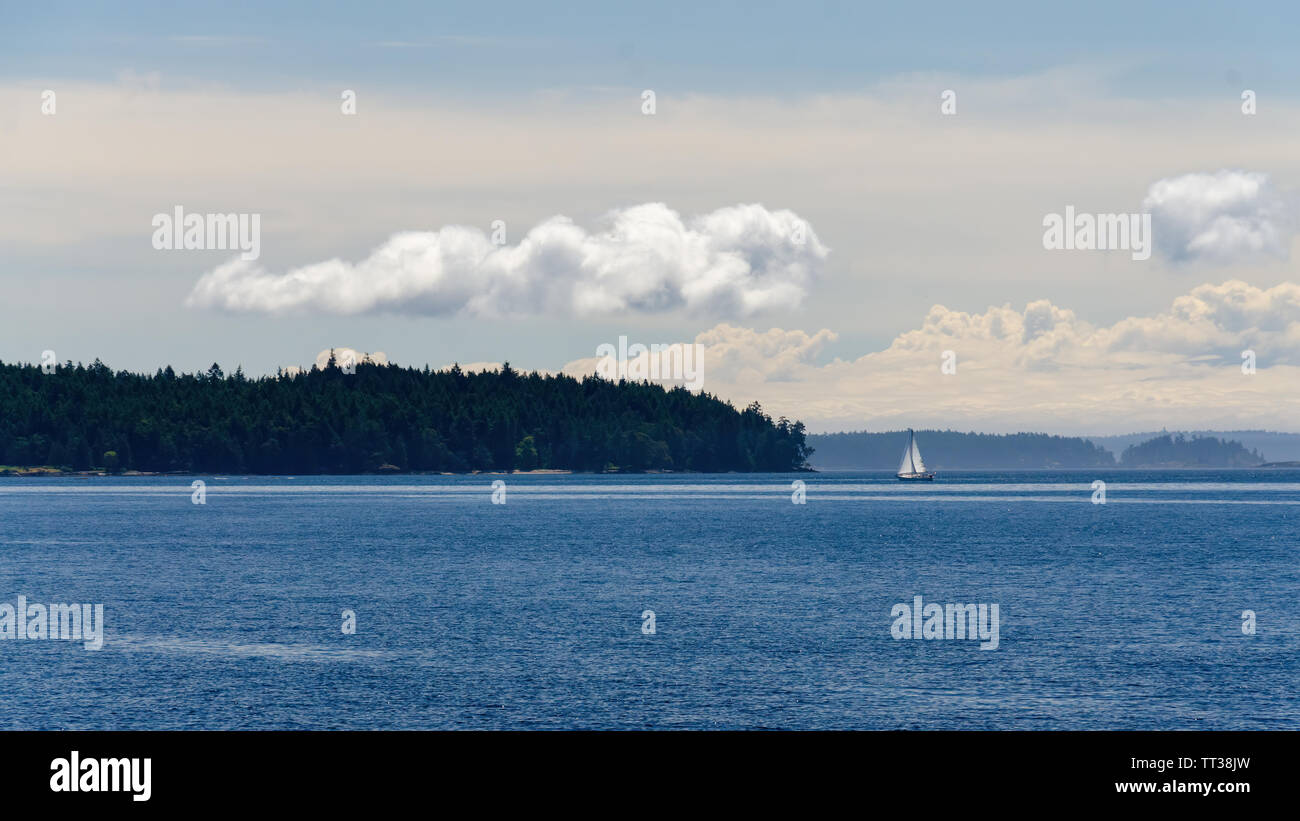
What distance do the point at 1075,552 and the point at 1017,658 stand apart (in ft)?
223

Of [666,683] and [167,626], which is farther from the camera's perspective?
[167,626]

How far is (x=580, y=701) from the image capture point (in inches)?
1847

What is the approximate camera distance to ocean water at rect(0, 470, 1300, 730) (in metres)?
45.8

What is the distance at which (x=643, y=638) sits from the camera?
204ft

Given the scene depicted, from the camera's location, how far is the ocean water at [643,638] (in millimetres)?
45750

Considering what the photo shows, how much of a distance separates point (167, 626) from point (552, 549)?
56743 mm
